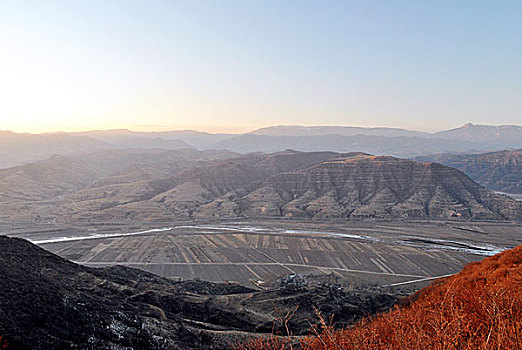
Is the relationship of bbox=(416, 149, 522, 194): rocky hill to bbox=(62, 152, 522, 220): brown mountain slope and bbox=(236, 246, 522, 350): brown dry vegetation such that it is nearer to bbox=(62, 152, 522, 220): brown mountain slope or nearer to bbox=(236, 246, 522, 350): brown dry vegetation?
bbox=(62, 152, 522, 220): brown mountain slope

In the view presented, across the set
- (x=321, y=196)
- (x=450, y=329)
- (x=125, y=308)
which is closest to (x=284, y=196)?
(x=321, y=196)

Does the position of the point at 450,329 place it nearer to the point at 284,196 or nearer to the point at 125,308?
the point at 125,308

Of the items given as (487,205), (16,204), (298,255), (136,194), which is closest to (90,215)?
(136,194)

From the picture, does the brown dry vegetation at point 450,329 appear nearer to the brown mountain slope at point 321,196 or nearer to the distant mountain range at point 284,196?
the brown mountain slope at point 321,196

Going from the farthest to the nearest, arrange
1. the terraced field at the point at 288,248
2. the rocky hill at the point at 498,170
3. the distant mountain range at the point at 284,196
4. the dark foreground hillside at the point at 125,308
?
the rocky hill at the point at 498,170, the distant mountain range at the point at 284,196, the terraced field at the point at 288,248, the dark foreground hillside at the point at 125,308

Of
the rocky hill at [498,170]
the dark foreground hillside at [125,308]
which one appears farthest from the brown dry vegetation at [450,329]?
the rocky hill at [498,170]

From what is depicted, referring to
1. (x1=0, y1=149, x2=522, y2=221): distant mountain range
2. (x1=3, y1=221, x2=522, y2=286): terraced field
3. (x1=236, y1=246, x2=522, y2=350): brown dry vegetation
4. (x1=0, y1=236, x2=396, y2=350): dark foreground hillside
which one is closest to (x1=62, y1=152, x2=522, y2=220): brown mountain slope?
(x1=0, y1=149, x2=522, y2=221): distant mountain range
